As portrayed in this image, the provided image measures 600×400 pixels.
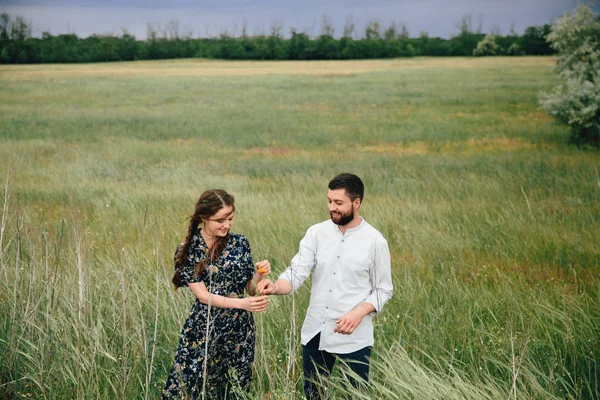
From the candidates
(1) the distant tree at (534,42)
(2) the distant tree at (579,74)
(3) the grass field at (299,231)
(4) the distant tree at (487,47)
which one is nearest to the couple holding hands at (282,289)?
(3) the grass field at (299,231)

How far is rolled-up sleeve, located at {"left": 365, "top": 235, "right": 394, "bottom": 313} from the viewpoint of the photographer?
2795mm

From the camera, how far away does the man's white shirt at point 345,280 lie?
2807 mm

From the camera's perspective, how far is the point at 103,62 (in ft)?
203

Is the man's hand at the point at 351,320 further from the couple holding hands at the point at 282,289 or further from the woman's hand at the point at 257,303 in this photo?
the woman's hand at the point at 257,303

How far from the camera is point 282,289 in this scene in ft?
9.29

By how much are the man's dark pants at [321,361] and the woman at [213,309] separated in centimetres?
31

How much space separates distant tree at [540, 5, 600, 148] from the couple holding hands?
566 inches

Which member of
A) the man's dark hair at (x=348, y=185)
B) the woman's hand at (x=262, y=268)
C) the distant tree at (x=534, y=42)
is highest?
the distant tree at (x=534, y=42)

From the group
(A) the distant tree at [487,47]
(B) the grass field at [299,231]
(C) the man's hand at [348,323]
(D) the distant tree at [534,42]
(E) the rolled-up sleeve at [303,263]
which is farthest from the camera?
(A) the distant tree at [487,47]

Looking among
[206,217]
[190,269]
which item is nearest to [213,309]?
[190,269]

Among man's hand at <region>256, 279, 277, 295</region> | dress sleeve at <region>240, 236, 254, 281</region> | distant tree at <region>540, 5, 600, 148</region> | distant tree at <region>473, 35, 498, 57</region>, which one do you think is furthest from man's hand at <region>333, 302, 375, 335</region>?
distant tree at <region>473, 35, 498, 57</region>

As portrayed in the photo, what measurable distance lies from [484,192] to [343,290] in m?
7.11

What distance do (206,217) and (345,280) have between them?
2.50 ft

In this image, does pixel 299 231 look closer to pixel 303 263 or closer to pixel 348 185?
pixel 303 263
